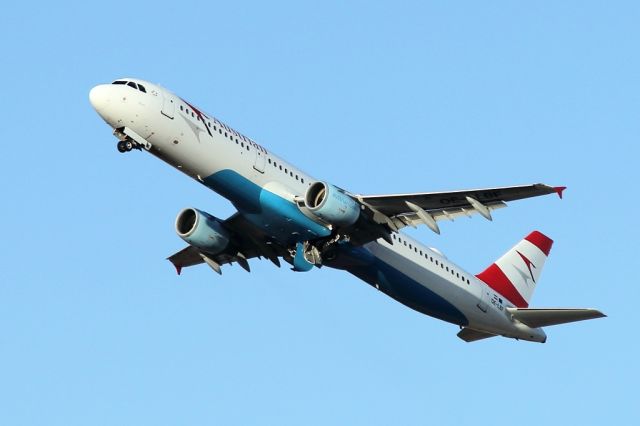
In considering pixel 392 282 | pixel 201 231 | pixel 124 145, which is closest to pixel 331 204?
pixel 392 282

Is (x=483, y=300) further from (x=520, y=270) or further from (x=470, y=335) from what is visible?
(x=520, y=270)

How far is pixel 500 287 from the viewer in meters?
56.8

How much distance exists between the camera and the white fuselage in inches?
1773

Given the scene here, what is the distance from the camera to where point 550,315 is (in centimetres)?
5378

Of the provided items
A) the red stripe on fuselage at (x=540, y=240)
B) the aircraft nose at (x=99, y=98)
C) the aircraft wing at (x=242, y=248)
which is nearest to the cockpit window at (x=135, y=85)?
the aircraft nose at (x=99, y=98)

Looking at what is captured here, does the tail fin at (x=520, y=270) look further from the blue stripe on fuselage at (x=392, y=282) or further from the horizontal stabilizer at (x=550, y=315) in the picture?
the blue stripe on fuselage at (x=392, y=282)

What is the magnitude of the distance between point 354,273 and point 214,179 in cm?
807

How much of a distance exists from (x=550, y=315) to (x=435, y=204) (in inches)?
393

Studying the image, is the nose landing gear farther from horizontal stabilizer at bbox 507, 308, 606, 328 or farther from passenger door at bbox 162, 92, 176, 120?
horizontal stabilizer at bbox 507, 308, 606, 328

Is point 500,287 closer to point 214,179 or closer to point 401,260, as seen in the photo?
point 401,260

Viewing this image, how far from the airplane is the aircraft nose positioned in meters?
0.04

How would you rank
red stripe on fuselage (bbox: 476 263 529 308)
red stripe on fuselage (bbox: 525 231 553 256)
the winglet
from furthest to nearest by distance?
red stripe on fuselage (bbox: 525 231 553 256), red stripe on fuselage (bbox: 476 263 529 308), the winglet

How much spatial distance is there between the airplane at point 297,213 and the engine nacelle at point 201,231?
0.13ft

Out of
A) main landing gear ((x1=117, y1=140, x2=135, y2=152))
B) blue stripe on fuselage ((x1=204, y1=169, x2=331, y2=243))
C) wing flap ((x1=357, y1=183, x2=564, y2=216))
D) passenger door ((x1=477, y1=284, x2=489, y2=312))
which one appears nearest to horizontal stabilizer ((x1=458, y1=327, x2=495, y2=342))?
passenger door ((x1=477, y1=284, x2=489, y2=312))
